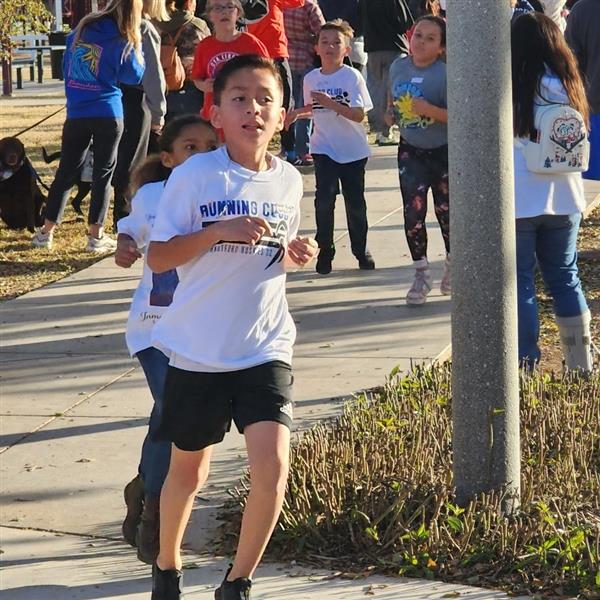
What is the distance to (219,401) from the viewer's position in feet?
Result: 13.6

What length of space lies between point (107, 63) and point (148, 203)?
5349 mm

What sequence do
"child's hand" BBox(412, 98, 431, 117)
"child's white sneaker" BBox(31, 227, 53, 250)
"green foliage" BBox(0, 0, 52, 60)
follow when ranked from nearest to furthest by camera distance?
"child's hand" BBox(412, 98, 431, 117), "child's white sneaker" BBox(31, 227, 53, 250), "green foliage" BBox(0, 0, 52, 60)

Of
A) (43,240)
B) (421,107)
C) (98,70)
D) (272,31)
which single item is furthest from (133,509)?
(272,31)

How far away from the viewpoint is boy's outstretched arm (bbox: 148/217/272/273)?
397cm

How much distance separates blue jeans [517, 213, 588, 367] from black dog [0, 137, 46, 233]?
570cm

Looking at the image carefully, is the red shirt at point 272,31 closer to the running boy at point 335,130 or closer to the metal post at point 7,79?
the running boy at point 335,130

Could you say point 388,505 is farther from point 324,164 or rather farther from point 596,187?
point 596,187

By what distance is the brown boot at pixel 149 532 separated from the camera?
4.68 m

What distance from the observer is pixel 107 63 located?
9.95m

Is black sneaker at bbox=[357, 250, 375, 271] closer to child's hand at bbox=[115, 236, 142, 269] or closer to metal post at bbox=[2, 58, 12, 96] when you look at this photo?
child's hand at bbox=[115, 236, 142, 269]

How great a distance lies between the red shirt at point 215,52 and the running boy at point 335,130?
0.64m

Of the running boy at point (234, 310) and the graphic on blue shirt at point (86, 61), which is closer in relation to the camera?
the running boy at point (234, 310)

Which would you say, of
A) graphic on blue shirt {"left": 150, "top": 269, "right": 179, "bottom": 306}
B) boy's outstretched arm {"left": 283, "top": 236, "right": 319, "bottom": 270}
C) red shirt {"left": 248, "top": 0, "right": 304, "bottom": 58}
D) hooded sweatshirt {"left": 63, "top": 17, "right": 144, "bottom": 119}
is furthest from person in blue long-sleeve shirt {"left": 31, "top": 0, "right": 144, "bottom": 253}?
boy's outstretched arm {"left": 283, "top": 236, "right": 319, "bottom": 270}

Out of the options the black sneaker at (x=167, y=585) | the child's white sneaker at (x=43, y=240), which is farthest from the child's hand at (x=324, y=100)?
the black sneaker at (x=167, y=585)
